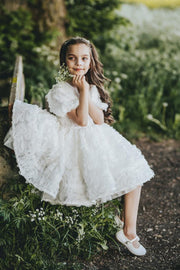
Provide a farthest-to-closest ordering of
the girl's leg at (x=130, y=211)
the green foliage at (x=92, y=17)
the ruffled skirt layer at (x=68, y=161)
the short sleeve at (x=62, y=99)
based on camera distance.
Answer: the green foliage at (x=92, y=17) → the girl's leg at (x=130, y=211) → the short sleeve at (x=62, y=99) → the ruffled skirt layer at (x=68, y=161)

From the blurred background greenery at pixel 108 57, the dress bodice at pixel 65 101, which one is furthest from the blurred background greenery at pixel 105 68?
the dress bodice at pixel 65 101

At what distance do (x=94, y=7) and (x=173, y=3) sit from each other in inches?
318

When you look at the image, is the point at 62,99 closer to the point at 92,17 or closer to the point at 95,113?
the point at 95,113

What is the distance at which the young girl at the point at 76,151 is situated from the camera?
224 cm

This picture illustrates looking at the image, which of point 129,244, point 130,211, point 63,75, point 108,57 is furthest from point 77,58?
point 108,57

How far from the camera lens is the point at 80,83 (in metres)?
2.35

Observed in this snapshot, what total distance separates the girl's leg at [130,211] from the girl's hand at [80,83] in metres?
0.83

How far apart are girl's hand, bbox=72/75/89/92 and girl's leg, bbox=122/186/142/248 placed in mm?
835

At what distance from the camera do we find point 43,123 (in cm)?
232

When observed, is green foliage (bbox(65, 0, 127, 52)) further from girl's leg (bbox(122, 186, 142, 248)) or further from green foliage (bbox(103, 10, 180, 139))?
girl's leg (bbox(122, 186, 142, 248))

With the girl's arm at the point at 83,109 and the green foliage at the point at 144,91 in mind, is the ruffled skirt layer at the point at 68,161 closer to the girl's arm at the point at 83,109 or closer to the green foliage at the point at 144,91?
the girl's arm at the point at 83,109

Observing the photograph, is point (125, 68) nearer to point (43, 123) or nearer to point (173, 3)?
point (43, 123)

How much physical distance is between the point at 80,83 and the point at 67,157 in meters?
0.53

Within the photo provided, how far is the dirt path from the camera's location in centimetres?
243
